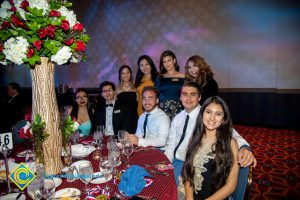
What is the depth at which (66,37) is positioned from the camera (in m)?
1.68

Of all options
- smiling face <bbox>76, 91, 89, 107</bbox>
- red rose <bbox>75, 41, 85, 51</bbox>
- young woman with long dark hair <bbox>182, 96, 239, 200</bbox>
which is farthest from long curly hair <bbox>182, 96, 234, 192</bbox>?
smiling face <bbox>76, 91, 89, 107</bbox>

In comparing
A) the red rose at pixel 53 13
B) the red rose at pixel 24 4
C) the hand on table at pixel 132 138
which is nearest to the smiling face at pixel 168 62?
the hand on table at pixel 132 138

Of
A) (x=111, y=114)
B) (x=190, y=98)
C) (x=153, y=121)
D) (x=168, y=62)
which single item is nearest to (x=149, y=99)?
(x=153, y=121)

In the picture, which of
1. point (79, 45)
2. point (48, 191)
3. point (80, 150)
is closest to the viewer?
point (48, 191)

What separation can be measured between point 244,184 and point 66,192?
1.21m

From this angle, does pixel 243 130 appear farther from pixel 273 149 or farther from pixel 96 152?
pixel 96 152

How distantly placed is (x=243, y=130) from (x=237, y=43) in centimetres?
253

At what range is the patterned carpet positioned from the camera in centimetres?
327

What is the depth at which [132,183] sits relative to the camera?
1.46 meters

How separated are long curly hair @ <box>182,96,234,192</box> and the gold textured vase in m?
1.03

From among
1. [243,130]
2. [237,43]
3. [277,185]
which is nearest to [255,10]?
[237,43]

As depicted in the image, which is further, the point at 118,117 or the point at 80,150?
the point at 118,117

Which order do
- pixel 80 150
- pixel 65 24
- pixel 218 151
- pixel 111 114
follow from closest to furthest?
pixel 65 24 < pixel 218 151 < pixel 80 150 < pixel 111 114

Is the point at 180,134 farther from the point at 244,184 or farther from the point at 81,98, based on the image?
the point at 81,98
